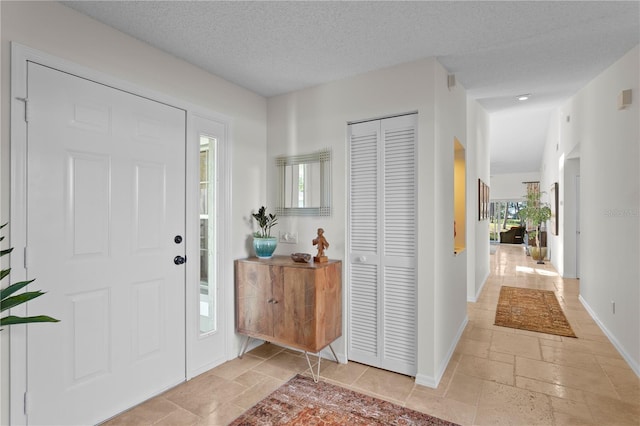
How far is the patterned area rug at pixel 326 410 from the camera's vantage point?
2127mm

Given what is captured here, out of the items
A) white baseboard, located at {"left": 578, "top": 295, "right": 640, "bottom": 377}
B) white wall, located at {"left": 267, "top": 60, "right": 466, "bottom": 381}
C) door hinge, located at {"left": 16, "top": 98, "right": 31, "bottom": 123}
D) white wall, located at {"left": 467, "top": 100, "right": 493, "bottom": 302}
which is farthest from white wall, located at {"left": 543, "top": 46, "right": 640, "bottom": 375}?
door hinge, located at {"left": 16, "top": 98, "right": 31, "bottom": 123}

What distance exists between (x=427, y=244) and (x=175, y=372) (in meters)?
2.21

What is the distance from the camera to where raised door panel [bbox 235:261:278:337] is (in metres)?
2.88

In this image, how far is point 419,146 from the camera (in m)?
2.64

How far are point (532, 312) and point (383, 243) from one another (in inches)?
111

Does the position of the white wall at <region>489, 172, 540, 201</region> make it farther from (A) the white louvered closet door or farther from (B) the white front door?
(B) the white front door

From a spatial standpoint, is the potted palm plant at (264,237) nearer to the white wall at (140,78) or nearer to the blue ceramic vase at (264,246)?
the blue ceramic vase at (264,246)

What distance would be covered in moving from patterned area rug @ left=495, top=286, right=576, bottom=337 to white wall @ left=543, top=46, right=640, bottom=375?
1.26 ft

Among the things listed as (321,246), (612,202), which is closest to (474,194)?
(612,202)

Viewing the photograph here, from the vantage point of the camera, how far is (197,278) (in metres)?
2.75

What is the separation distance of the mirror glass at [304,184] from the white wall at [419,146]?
0.25 ft

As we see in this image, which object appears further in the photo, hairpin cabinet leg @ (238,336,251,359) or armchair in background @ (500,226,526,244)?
armchair in background @ (500,226,526,244)

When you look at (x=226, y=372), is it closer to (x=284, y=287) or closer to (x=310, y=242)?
(x=284, y=287)

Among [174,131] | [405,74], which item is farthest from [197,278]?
[405,74]
